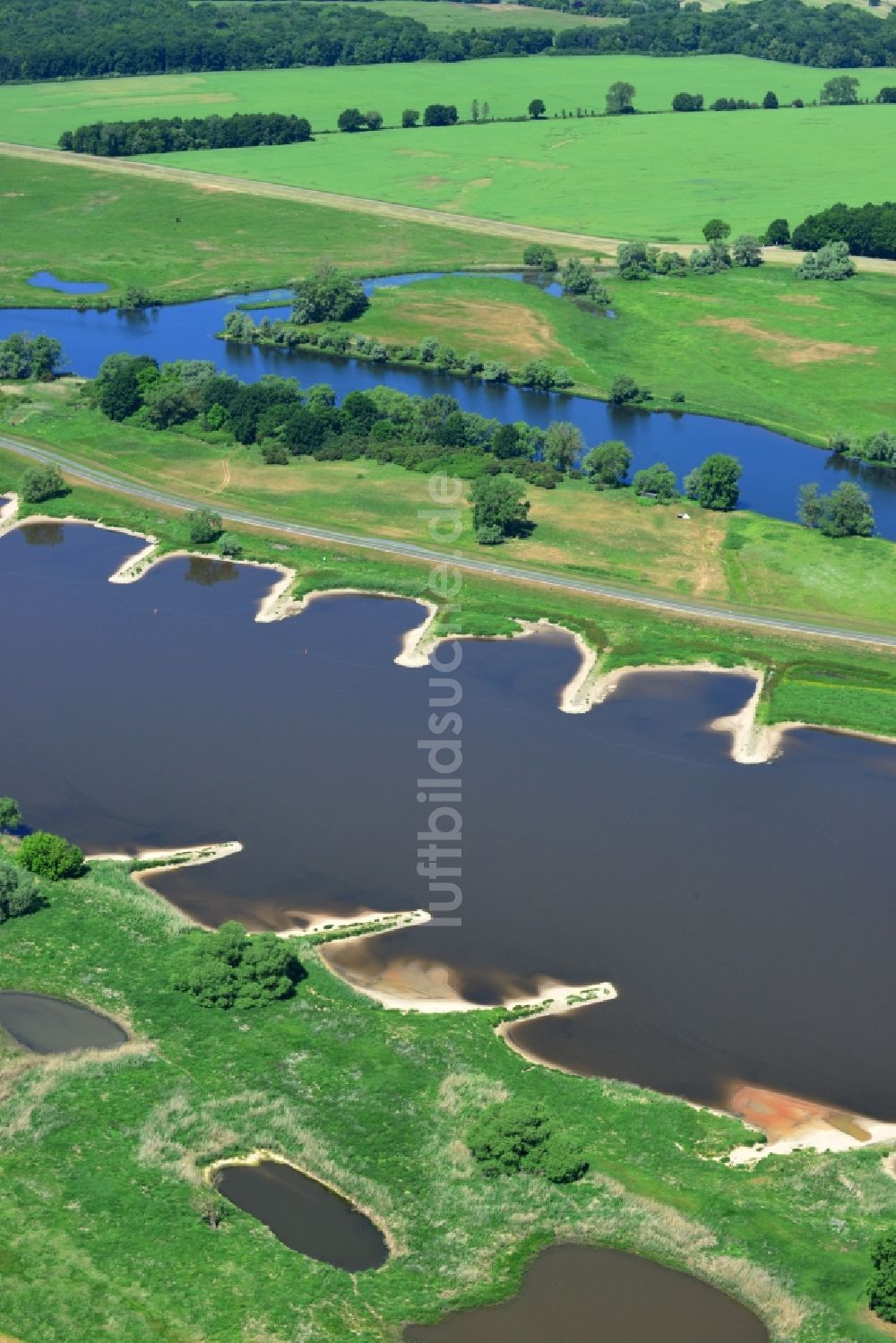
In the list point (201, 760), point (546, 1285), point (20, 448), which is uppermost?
point (20, 448)

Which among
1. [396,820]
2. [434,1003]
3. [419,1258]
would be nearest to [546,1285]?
[419,1258]

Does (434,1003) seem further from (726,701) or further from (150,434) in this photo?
(150,434)

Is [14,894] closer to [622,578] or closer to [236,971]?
[236,971]

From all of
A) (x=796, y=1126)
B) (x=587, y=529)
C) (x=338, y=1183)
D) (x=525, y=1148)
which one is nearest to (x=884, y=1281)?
(x=796, y=1126)

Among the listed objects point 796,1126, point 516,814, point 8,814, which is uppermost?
point 8,814

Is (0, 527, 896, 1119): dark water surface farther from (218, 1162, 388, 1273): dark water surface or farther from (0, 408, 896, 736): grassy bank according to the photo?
(218, 1162, 388, 1273): dark water surface
